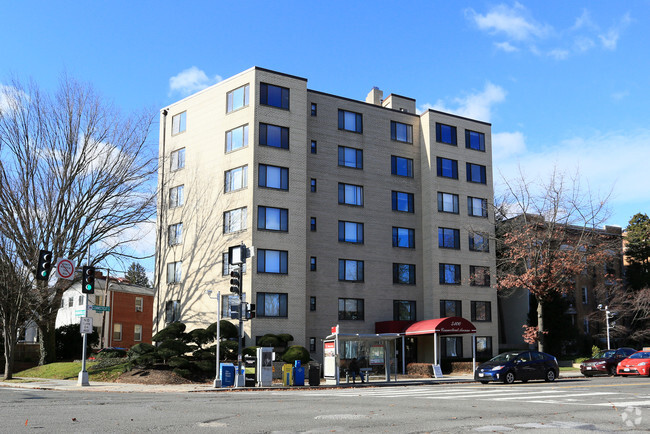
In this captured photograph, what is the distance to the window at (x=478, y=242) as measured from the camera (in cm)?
5144

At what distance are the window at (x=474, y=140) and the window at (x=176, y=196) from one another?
2429 centimetres

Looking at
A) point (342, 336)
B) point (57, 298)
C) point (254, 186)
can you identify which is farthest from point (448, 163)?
point (57, 298)

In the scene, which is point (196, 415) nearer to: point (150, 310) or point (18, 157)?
point (18, 157)

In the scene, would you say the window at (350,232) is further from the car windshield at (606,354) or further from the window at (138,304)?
the window at (138,304)

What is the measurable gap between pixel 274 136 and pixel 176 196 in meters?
10.3

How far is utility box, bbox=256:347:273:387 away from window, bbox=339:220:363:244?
1809 cm

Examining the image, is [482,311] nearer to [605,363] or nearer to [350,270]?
[350,270]

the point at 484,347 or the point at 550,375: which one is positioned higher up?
the point at 484,347

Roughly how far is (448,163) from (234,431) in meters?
43.1

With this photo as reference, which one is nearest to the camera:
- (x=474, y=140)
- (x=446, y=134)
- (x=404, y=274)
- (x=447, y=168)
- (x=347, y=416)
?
(x=347, y=416)

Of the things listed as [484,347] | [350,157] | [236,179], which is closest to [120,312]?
[236,179]

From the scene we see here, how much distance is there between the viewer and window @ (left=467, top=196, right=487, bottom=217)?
51969 millimetres

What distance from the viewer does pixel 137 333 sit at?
7200 cm

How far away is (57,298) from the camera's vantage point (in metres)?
39.3
